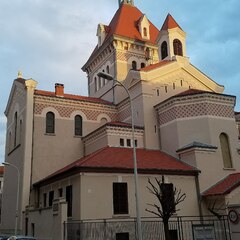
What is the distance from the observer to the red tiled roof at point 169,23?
36.5m

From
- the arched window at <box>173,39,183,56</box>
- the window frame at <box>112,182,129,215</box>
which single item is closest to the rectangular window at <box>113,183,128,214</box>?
the window frame at <box>112,182,129,215</box>

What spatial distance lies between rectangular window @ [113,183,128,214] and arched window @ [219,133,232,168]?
8998 millimetres

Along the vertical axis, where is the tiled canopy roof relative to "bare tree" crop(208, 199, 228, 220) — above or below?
above

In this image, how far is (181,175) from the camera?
24.8 metres

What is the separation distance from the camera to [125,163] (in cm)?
2388

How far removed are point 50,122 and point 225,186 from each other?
673 inches

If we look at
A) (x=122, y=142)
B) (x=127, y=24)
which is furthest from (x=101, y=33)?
(x=122, y=142)

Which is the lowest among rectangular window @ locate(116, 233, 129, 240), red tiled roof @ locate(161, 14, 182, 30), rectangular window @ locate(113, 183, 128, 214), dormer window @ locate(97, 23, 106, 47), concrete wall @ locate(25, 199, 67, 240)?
rectangular window @ locate(116, 233, 129, 240)

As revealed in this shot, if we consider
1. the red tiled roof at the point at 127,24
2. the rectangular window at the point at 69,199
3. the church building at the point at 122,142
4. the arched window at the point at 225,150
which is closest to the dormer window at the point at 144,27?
the church building at the point at 122,142

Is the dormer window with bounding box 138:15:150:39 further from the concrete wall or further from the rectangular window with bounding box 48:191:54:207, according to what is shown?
the concrete wall

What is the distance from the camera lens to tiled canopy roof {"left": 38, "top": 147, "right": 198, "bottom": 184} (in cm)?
2245

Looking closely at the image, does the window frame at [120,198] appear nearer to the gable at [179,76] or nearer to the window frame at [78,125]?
the window frame at [78,125]

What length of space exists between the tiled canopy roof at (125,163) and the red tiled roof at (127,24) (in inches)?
698

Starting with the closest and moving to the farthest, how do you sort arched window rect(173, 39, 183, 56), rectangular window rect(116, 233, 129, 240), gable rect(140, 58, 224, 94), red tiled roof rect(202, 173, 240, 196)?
rectangular window rect(116, 233, 129, 240) → red tiled roof rect(202, 173, 240, 196) → gable rect(140, 58, 224, 94) → arched window rect(173, 39, 183, 56)
